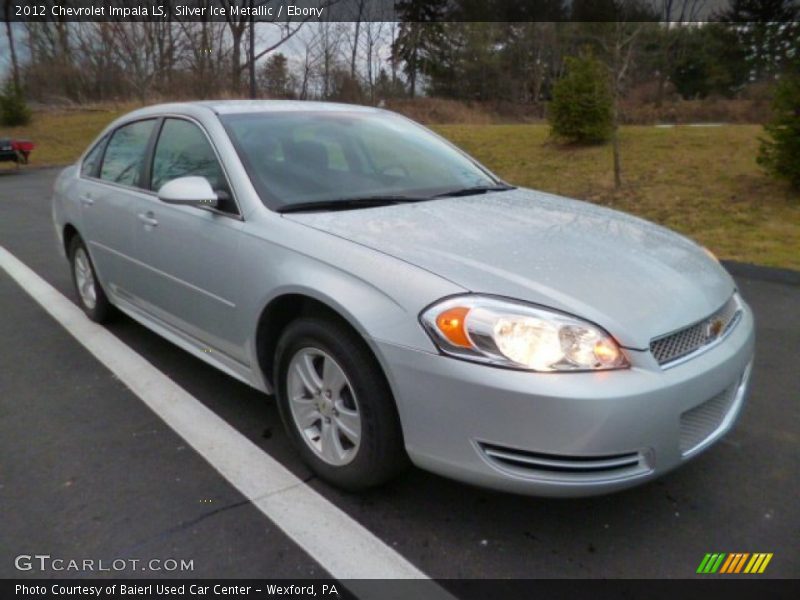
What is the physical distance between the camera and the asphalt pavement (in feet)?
7.45

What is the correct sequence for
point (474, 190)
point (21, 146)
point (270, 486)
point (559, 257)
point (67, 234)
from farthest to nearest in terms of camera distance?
point (21, 146)
point (67, 234)
point (474, 190)
point (270, 486)
point (559, 257)

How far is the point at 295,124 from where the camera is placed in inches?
137

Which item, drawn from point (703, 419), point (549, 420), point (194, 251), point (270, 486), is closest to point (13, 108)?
point (194, 251)

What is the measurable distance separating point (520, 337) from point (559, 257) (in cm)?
51

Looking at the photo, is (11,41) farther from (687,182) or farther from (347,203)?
(347,203)

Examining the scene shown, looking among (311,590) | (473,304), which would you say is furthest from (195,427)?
(473,304)

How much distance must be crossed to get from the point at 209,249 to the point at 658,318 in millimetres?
2051

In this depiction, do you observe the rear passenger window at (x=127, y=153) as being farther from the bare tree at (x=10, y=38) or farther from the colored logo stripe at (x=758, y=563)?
the bare tree at (x=10, y=38)

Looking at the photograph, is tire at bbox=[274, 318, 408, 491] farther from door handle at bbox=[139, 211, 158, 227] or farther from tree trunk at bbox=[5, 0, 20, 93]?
tree trunk at bbox=[5, 0, 20, 93]

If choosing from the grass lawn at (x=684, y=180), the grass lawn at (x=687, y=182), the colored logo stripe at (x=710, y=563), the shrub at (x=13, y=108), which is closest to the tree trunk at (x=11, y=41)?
the shrub at (x=13, y=108)

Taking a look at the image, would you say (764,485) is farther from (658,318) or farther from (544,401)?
(544,401)

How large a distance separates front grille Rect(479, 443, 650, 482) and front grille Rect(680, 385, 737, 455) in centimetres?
21

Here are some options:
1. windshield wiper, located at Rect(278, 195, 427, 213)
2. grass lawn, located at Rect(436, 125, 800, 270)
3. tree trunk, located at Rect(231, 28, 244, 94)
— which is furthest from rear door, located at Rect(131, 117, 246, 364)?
tree trunk, located at Rect(231, 28, 244, 94)

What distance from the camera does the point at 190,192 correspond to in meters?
2.96
